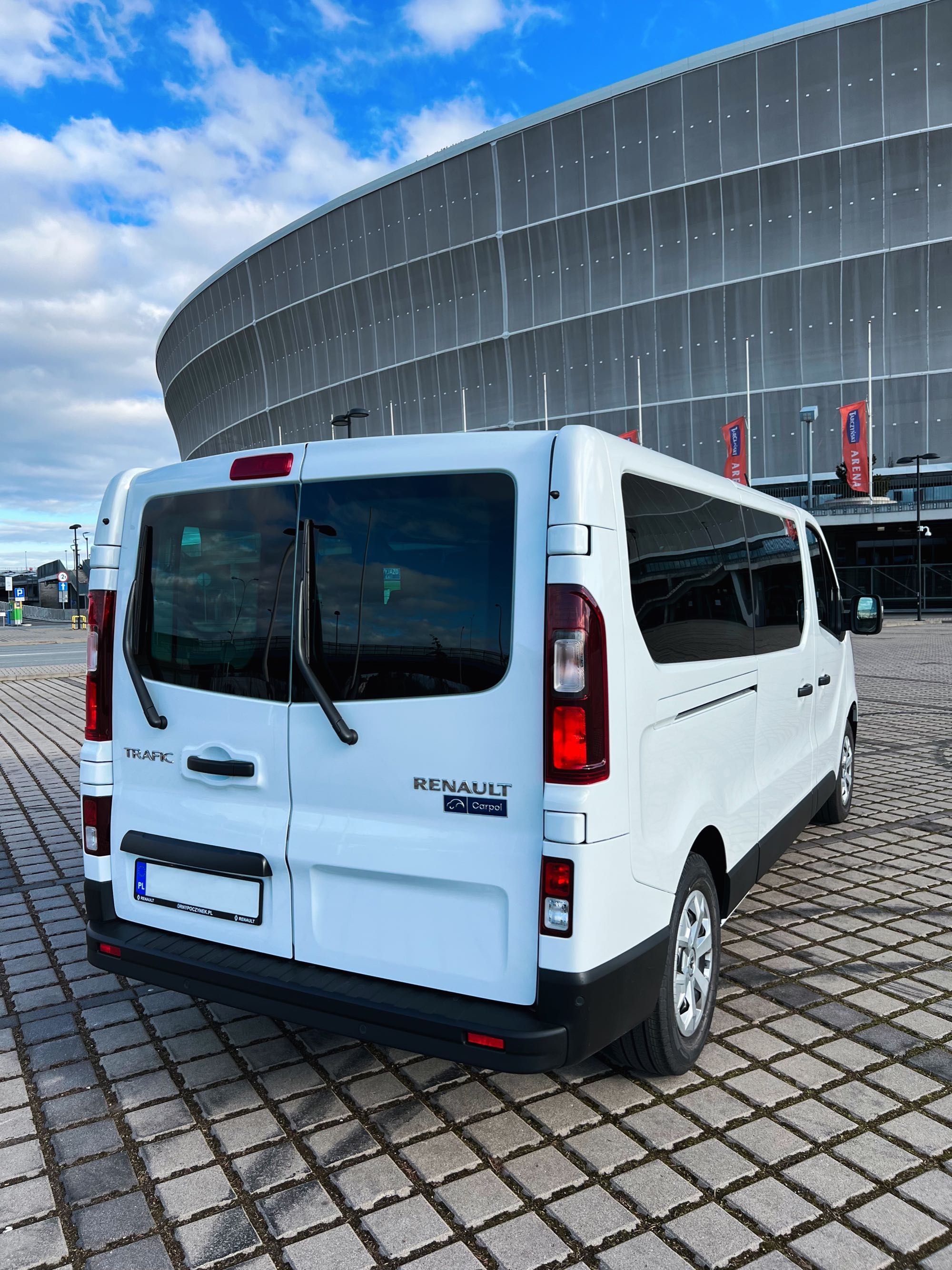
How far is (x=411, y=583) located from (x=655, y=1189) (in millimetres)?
1861

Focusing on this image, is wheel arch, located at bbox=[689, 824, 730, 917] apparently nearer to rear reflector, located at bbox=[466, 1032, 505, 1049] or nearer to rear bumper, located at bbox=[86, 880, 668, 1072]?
rear bumper, located at bbox=[86, 880, 668, 1072]

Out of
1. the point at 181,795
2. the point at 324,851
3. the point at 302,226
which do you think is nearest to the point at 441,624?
the point at 324,851

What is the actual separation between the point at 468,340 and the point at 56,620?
119 feet

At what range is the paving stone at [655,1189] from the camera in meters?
2.72

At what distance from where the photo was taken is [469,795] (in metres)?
2.83

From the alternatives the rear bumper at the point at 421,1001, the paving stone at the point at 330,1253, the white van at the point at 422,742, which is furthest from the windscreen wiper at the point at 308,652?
the paving stone at the point at 330,1253

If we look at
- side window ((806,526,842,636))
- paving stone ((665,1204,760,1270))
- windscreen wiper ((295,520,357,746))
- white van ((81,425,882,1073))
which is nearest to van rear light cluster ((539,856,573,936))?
white van ((81,425,882,1073))

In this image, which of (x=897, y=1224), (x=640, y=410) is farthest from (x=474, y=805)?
(x=640, y=410)

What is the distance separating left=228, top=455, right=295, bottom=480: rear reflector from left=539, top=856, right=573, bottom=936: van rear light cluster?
147 centimetres

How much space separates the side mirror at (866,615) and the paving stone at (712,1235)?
437 cm

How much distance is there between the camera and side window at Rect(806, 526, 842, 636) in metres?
5.81

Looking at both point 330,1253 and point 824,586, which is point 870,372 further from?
point 330,1253

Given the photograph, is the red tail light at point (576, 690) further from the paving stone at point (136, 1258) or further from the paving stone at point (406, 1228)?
the paving stone at point (136, 1258)

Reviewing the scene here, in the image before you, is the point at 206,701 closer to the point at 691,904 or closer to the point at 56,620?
the point at 691,904
